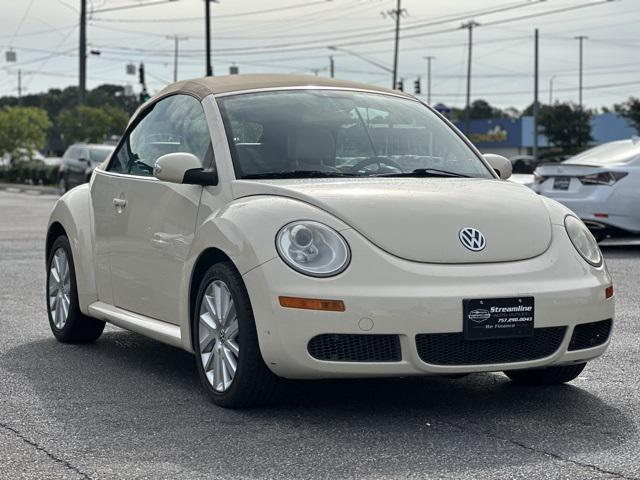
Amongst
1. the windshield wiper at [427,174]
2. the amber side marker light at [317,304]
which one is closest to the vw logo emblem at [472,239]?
the amber side marker light at [317,304]

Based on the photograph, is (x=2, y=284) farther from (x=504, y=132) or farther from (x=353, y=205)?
(x=504, y=132)

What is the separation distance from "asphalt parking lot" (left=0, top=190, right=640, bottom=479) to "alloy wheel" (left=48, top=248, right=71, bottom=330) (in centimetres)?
44

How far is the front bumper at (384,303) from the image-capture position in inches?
208

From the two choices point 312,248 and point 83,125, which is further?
point 83,125

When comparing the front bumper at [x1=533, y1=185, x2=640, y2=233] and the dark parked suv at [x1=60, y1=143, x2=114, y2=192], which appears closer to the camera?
the front bumper at [x1=533, y1=185, x2=640, y2=233]

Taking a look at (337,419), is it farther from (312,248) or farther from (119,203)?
(119,203)

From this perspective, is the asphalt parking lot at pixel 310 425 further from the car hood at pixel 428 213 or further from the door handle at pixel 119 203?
the door handle at pixel 119 203

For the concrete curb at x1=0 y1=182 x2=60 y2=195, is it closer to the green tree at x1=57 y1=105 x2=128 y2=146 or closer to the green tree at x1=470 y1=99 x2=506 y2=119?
the green tree at x1=57 y1=105 x2=128 y2=146

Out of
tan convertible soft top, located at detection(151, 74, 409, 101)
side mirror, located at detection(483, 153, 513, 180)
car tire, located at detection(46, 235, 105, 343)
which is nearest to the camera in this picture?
tan convertible soft top, located at detection(151, 74, 409, 101)

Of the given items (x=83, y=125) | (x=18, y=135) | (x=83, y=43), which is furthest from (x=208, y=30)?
(x=18, y=135)

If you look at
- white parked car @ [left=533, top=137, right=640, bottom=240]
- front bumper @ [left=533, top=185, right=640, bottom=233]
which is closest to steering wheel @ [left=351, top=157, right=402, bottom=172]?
white parked car @ [left=533, top=137, right=640, bottom=240]

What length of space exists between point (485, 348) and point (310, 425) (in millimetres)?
842

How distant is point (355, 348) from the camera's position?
17.6 ft

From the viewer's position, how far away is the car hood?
5.51 meters
